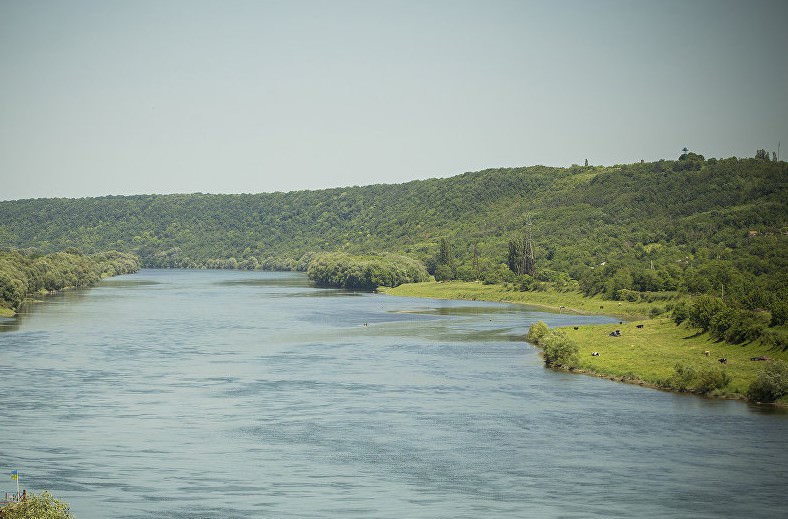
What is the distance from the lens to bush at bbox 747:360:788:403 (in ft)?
219

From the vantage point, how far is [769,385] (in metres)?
66.9

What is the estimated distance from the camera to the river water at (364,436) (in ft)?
156

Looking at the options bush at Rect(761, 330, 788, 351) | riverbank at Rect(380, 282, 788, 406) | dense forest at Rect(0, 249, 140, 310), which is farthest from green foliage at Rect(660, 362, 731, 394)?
dense forest at Rect(0, 249, 140, 310)

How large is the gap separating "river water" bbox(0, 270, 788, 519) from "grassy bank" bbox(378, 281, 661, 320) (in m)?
42.1

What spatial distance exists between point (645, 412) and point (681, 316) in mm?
36802

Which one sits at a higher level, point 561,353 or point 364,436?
point 561,353

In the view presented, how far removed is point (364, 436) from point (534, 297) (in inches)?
4319

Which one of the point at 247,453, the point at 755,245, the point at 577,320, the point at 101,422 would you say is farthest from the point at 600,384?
the point at 755,245

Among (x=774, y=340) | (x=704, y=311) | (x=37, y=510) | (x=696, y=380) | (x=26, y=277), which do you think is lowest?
(x=37, y=510)

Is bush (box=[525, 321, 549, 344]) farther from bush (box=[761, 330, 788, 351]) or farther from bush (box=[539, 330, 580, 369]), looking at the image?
bush (box=[761, 330, 788, 351])

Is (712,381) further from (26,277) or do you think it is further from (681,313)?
(26,277)

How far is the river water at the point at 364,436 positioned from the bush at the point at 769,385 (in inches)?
93.9

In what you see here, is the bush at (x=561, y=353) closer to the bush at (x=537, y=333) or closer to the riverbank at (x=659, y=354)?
the riverbank at (x=659, y=354)

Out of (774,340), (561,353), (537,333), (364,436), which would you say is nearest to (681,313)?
(537,333)
